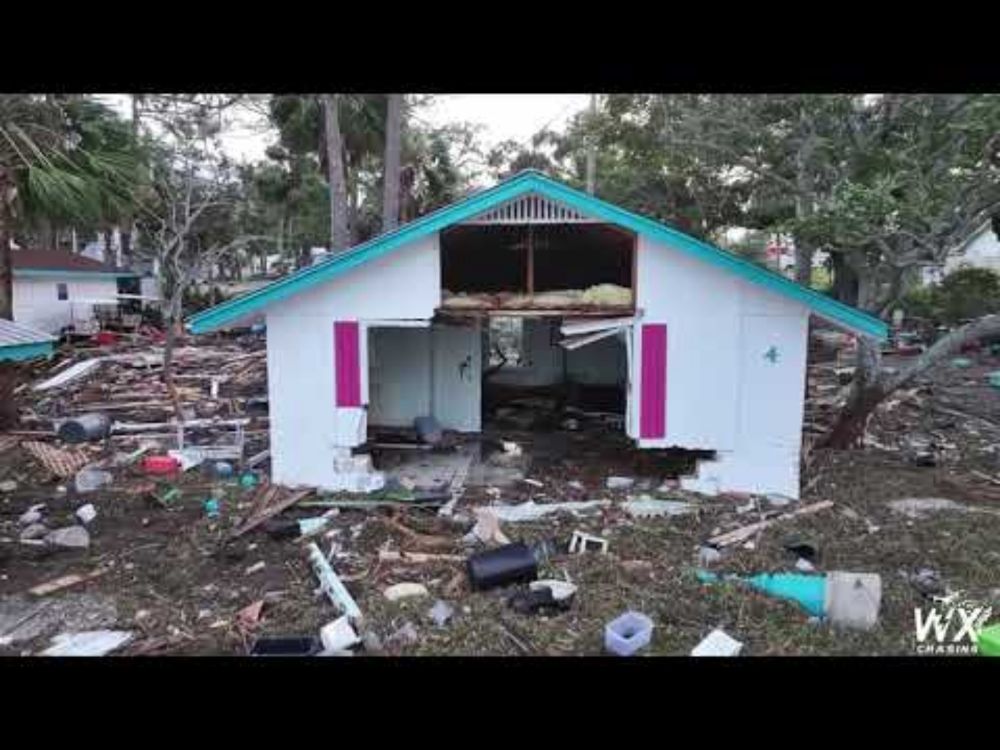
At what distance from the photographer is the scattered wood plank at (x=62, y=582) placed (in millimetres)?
7352

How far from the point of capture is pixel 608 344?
655 inches

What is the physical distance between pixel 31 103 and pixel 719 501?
34.3 feet

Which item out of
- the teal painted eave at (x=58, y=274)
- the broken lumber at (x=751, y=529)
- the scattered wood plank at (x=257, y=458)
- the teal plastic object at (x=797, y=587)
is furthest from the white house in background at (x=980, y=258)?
the teal painted eave at (x=58, y=274)

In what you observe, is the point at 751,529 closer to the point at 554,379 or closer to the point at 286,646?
the point at 286,646

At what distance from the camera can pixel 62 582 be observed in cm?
755

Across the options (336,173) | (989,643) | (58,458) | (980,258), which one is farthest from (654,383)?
(980,258)

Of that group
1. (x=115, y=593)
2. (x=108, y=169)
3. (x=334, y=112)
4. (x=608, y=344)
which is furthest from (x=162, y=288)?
(x=115, y=593)

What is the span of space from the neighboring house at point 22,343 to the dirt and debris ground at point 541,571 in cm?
227

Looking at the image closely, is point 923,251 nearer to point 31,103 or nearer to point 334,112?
point 31,103

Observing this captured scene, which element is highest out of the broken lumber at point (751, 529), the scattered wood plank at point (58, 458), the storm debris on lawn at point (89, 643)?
the scattered wood plank at point (58, 458)

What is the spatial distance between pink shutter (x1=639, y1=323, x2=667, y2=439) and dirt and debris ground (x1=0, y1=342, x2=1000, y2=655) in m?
0.92

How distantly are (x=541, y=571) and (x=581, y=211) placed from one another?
490cm

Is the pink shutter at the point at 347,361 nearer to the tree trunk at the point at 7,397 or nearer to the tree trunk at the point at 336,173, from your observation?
the tree trunk at the point at 7,397
